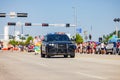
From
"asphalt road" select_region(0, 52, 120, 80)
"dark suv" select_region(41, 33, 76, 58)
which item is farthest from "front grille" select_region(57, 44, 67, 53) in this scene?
"asphalt road" select_region(0, 52, 120, 80)

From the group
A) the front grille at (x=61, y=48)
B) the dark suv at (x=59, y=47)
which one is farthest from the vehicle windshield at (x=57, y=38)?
the front grille at (x=61, y=48)

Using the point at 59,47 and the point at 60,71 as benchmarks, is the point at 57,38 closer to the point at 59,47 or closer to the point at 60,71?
the point at 59,47

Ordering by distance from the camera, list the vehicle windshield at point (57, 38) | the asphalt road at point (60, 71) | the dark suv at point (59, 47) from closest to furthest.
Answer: the asphalt road at point (60, 71)
the dark suv at point (59, 47)
the vehicle windshield at point (57, 38)

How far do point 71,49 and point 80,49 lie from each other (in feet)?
79.9

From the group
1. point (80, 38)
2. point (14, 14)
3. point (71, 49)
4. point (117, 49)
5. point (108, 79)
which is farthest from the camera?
point (80, 38)

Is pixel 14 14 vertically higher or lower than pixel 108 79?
higher

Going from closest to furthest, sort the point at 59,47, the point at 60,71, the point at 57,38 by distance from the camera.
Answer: the point at 60,71
the point at 59,47
the point at 57,38

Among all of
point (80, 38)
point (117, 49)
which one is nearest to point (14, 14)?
point (117, 49)

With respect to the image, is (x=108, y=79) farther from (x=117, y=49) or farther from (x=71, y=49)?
(x=117, y=49)

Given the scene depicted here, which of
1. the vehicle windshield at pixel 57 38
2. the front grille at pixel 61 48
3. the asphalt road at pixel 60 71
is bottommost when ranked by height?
the asphalt road at pixel 60 71

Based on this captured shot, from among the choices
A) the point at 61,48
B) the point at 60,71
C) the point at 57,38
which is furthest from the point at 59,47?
the point at 60,71

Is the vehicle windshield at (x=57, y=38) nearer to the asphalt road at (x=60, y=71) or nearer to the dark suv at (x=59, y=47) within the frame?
the dark suv at (x=59, y=47)

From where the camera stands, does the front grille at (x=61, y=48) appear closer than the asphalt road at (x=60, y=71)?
No

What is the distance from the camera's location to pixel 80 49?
187 ft
